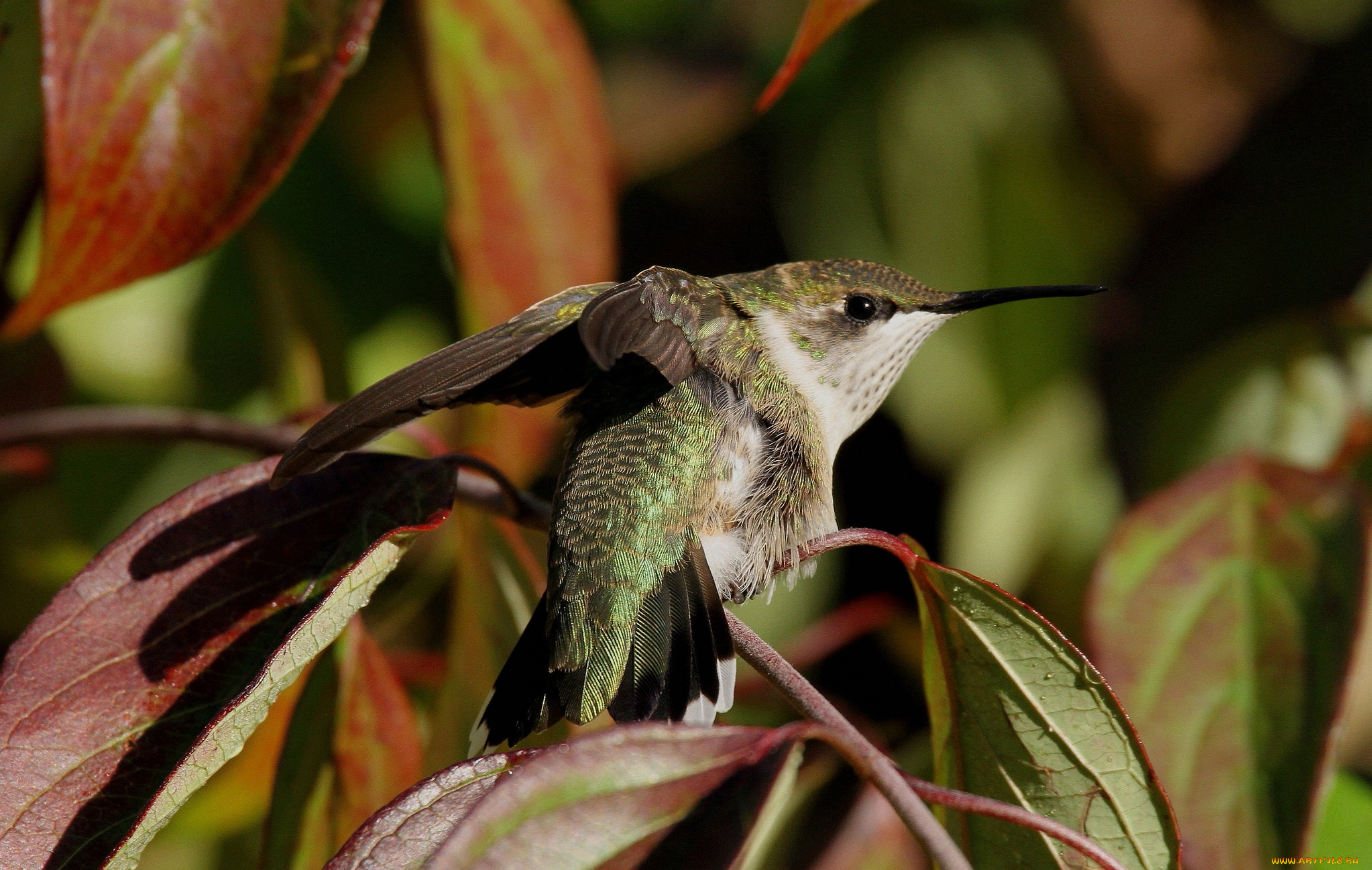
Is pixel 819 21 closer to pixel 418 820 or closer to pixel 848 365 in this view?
pixel 848 365

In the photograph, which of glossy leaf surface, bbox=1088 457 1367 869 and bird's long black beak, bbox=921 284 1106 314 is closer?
glossy leaf surface, bbox=1088 457 1367 869

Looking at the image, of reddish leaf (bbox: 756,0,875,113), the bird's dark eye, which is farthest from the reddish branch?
reddish leaf (bbox: 756,0,875,113)

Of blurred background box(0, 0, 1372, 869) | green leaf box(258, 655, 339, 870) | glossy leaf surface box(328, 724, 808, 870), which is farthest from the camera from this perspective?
blurred background box(0, 0, 1372, 869)

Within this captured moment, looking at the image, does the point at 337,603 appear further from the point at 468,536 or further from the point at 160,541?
the point at 468,536

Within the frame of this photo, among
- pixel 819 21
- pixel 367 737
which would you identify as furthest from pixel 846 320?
pixel 367 737

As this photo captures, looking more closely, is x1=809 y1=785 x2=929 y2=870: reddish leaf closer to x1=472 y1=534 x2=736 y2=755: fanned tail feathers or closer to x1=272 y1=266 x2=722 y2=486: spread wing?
x1=472 y1=534 x2=736 y2=755: fanned tail feathers

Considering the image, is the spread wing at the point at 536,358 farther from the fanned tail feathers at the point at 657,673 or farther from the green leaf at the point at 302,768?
the green leaf at the point at 302,768
